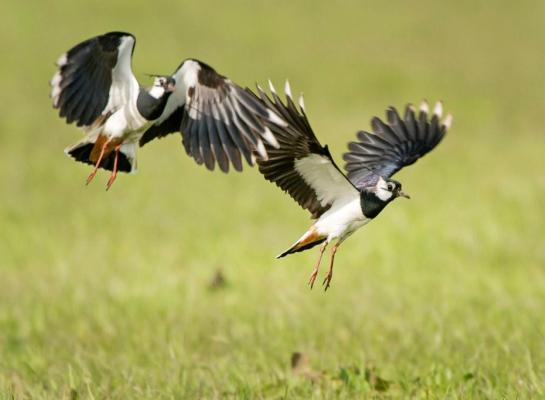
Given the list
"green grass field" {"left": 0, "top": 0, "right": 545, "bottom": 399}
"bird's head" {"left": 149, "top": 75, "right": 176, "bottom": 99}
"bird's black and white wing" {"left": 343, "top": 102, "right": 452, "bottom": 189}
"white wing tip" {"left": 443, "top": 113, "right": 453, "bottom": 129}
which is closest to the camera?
"bird's head" {"left": 149, "top": 75, "right": 176, "bottom": 99}

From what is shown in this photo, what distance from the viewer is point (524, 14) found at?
87.4ft

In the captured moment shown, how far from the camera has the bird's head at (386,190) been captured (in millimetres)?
4195

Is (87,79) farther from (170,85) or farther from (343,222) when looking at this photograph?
(343,222)

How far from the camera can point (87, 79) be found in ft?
15.0

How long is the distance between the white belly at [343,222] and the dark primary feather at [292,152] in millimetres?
192

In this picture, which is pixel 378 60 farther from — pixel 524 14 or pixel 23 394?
pixel 23 394

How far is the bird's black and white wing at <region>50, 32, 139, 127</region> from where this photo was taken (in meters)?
4.48

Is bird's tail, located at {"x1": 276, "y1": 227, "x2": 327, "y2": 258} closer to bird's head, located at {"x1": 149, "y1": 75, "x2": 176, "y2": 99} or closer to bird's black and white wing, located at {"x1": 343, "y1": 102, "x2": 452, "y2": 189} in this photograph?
bird's head, located at {"x1": 149, "y1": 75, "x2": 176, "y2": 99}

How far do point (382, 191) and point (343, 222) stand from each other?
202mm

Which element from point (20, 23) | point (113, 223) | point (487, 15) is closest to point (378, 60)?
point (487, 15)

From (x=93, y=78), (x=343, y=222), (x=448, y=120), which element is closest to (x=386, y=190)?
(x=343, y=222)

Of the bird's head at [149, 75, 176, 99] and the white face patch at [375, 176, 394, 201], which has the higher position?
the bird's head at [149, 75, 176, 99]

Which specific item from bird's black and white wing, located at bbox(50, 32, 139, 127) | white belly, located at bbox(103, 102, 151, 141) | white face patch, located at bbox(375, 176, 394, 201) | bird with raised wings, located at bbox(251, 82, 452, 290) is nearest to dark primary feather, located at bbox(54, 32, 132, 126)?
bird's black and white wing, located at bbox(50, 32, 139, 127)

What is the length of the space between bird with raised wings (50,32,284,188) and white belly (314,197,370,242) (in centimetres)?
40
